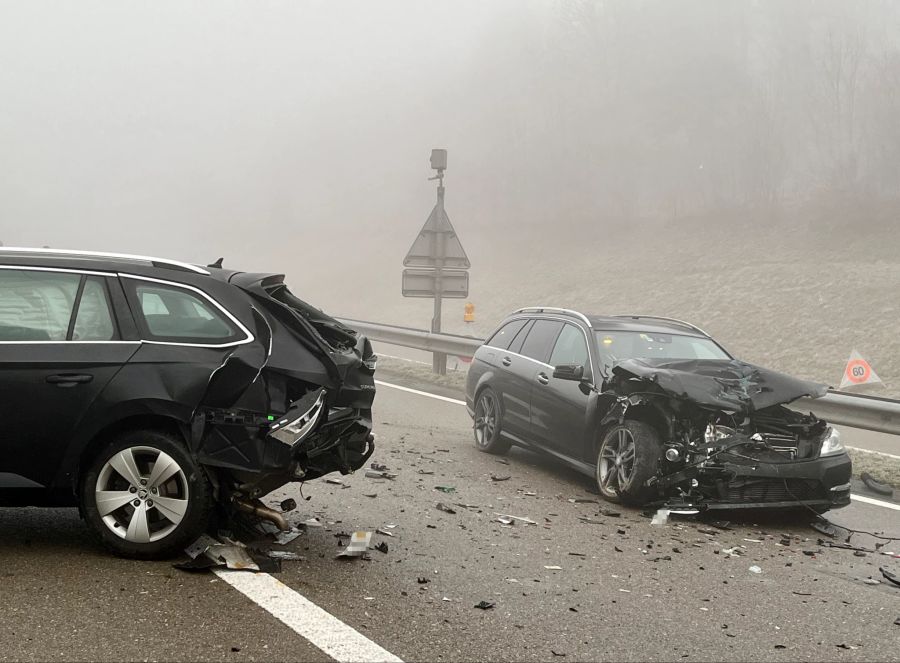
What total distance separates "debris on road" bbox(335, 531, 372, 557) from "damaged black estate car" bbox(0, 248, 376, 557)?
0.58 m

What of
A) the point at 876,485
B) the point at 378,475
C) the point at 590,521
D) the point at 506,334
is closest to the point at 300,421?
the point at 590,521

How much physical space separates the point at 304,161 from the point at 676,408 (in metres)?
90.1

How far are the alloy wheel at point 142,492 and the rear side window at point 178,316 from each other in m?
0.67

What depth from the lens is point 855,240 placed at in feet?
135

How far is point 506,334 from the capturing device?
11031 mm

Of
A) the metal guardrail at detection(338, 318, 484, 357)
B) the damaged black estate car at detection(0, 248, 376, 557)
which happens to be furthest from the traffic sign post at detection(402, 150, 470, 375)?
the damaged black estate car at detection(0, 248, 376, 557)

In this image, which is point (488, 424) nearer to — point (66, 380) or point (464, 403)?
point (464, 403)

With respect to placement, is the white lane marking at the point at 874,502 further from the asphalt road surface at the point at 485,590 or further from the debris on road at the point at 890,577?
the debris on road at the point at 890,577

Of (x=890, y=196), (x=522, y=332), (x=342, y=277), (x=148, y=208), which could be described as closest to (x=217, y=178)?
(x=148, y=208)

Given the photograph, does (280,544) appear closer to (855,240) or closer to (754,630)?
(754,630)

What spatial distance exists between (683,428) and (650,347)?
5.72ft

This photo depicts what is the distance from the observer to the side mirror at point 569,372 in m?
8.87

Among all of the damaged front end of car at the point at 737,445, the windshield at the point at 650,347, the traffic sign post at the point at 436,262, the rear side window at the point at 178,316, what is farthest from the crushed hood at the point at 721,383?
the traffic sign post at the point at 436,262

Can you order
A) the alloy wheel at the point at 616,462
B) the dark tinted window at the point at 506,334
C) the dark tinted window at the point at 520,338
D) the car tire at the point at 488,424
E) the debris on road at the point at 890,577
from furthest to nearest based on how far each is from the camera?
the dark tinted window at the point at 506,334 → the dark tinted window at the point at 520,338 → the car tire at the point at 488,424 → the alloy wheel at the point at 616,462 → the debris on road at the point at 890,577
